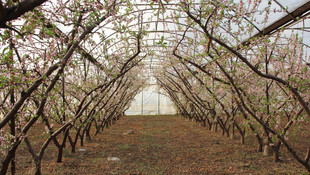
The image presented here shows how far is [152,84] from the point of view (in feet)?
94.0

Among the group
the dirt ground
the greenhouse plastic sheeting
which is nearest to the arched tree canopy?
the dirt ground

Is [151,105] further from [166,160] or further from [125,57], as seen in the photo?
[166,160]

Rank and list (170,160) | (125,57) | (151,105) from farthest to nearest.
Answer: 1. (151,105)
2. (125,57)
3. (170,160)

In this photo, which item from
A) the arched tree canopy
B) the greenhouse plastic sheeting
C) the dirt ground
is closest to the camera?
the arched tree canopy

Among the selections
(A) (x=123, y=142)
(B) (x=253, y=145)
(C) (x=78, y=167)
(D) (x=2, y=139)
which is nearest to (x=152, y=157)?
(C) (x=78, y=167)

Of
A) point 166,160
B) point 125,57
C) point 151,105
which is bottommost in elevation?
point 166,160

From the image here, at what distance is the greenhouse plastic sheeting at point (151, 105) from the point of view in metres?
27.9

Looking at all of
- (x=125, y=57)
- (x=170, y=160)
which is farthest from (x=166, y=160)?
(x=125, y=57)

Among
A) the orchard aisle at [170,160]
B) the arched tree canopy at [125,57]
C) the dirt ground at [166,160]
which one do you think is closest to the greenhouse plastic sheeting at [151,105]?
the arched tree canopy at [125,57]

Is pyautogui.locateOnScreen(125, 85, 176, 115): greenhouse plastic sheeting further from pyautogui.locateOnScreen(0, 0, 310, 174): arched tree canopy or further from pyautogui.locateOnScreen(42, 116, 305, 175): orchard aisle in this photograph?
pyautogui.locateOnScreen(42, 116, 305, 175): orchard aisle

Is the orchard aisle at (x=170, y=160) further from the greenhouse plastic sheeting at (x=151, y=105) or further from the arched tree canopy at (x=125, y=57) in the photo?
the greenhouse plastic sheeting at (x=151, y=105)

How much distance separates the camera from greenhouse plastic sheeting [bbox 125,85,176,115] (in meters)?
27.9

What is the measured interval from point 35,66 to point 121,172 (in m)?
3.14

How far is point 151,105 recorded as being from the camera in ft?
92.6
